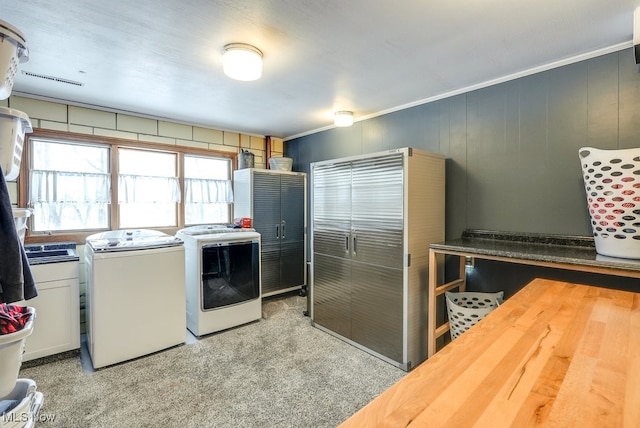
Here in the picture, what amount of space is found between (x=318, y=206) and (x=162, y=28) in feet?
6.54

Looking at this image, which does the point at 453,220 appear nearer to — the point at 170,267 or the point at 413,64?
the point at 413,64

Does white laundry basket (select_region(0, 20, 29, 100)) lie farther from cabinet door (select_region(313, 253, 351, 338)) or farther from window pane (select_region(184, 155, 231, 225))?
window pane (select_region(184, 155, 231, 225))

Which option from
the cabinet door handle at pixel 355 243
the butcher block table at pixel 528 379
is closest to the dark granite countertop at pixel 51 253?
the cabinet door handle at pixel 355 243

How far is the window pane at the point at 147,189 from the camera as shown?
3577 mm

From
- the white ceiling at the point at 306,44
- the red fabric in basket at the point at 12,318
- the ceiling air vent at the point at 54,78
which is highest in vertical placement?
the ceiling air vent at the point at 54,78

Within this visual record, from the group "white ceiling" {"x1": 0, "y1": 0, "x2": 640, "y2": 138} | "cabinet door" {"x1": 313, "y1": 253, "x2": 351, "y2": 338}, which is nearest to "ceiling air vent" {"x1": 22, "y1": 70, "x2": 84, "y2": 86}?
"white ceiling" {"x1": 0, "y1": 0, "x2": 640, "y2": 138}

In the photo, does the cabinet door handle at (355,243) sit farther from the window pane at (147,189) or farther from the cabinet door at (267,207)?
the window pane at (147,189)

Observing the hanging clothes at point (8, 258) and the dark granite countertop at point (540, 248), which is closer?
the hanging clothes at point (8, 258)

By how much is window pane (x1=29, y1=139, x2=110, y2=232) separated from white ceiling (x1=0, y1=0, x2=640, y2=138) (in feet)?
1.81

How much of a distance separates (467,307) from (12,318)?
2.88 metres

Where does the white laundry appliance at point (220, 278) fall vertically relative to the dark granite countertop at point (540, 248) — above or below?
below

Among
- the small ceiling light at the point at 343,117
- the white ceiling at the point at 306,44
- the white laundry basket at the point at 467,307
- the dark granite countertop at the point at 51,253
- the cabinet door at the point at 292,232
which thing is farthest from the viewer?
the cabinet door at the point at 292,232

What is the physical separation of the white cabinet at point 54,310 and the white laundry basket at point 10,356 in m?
1.47

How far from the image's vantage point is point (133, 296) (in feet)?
8.56
